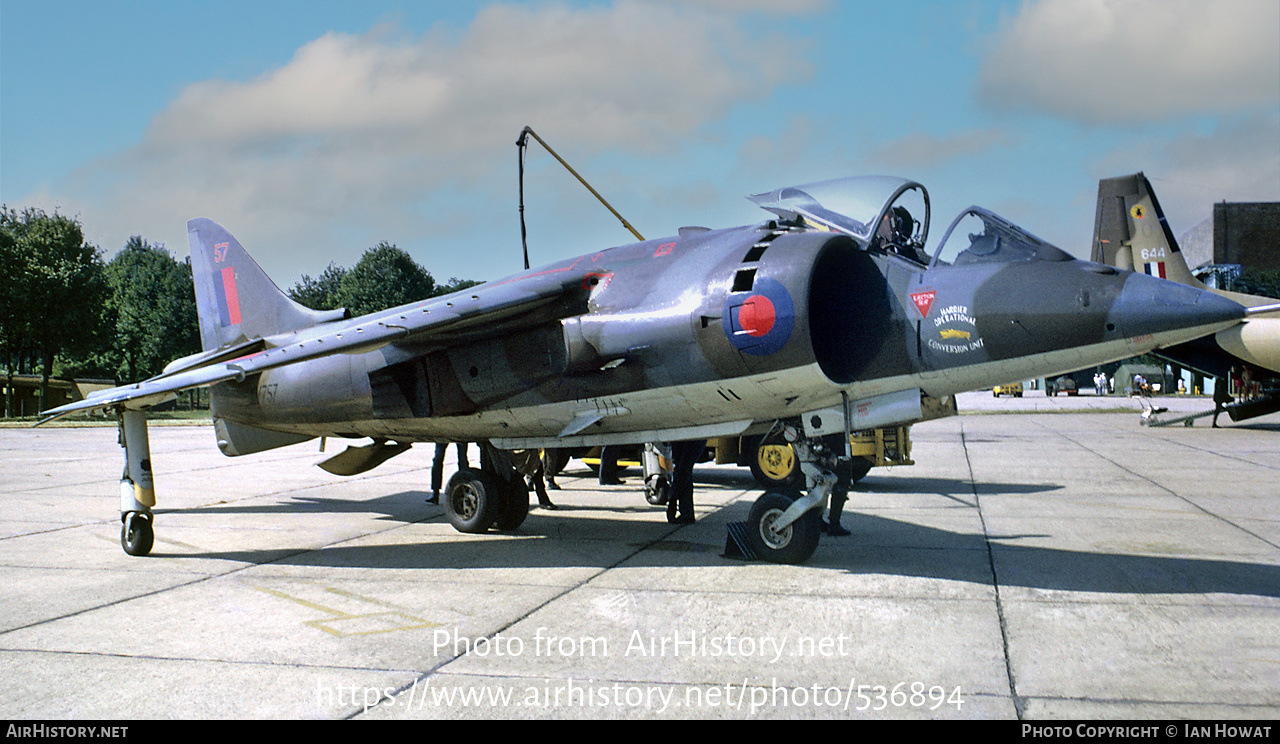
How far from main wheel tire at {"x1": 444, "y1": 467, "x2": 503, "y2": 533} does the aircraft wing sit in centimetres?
196

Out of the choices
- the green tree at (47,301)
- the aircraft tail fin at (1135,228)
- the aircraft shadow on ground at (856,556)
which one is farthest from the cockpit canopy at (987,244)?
the green tree at (47,301)

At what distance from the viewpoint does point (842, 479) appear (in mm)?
8859

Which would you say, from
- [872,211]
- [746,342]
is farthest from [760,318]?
[872,211]

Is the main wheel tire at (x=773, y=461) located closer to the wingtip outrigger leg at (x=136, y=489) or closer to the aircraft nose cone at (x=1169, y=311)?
the aircraft nose cone at (x=1169, y=311)

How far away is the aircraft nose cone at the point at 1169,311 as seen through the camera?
227 inches

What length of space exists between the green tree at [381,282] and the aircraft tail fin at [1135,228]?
173ft

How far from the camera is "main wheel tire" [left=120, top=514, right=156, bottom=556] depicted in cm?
871

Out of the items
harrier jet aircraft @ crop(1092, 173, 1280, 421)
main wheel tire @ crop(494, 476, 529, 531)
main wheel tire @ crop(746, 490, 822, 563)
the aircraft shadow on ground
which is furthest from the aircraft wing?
harrier jet aircraft @ crop(1092, 173, 1280, 421)

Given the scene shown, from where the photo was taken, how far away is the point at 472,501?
986 cm

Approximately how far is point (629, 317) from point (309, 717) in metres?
4.44

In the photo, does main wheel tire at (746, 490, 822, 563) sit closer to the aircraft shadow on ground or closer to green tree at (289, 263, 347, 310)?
the aircraft shadow on ground

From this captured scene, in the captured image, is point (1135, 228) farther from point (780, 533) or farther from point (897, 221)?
point (780, 533)

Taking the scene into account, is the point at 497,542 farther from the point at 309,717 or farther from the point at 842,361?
the point at 309,717

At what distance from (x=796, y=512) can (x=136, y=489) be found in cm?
674
